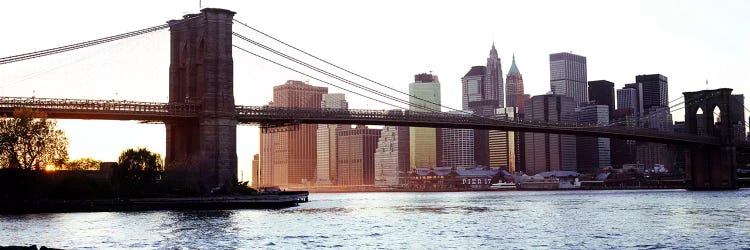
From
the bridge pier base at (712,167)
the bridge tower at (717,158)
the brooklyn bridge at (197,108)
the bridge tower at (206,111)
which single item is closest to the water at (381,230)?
the bridge tower at (206,111)

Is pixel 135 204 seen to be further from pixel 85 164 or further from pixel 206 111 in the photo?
pixel 85 164

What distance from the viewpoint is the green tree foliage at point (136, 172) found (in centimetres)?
7744

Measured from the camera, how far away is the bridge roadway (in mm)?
72562

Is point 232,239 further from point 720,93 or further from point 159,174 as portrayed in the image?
point 720,93

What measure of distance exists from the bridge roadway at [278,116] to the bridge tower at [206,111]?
1529 millimetres

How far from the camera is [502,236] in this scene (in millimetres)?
47375

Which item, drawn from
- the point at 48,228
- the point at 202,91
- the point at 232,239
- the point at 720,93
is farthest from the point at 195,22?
the point at 720,93

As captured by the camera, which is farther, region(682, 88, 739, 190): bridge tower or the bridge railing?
region(682, 88, 739, 190): bridge tower

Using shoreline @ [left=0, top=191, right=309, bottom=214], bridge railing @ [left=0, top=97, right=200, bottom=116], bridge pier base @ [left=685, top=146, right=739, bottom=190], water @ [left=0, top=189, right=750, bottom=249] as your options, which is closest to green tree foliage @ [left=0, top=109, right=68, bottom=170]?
bridge railing @ [left=0, top=97, right=200, bottom=116]

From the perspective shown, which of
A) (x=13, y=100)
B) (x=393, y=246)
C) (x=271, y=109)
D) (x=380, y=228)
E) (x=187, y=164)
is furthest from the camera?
(x=271, y=109)

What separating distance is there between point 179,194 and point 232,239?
107ft

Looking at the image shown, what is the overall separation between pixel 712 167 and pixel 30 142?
94477mm

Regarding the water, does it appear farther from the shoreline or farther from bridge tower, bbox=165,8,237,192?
bridge tower, bbox=165,8,237,192

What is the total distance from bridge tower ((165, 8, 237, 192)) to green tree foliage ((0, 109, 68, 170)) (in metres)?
9.47
